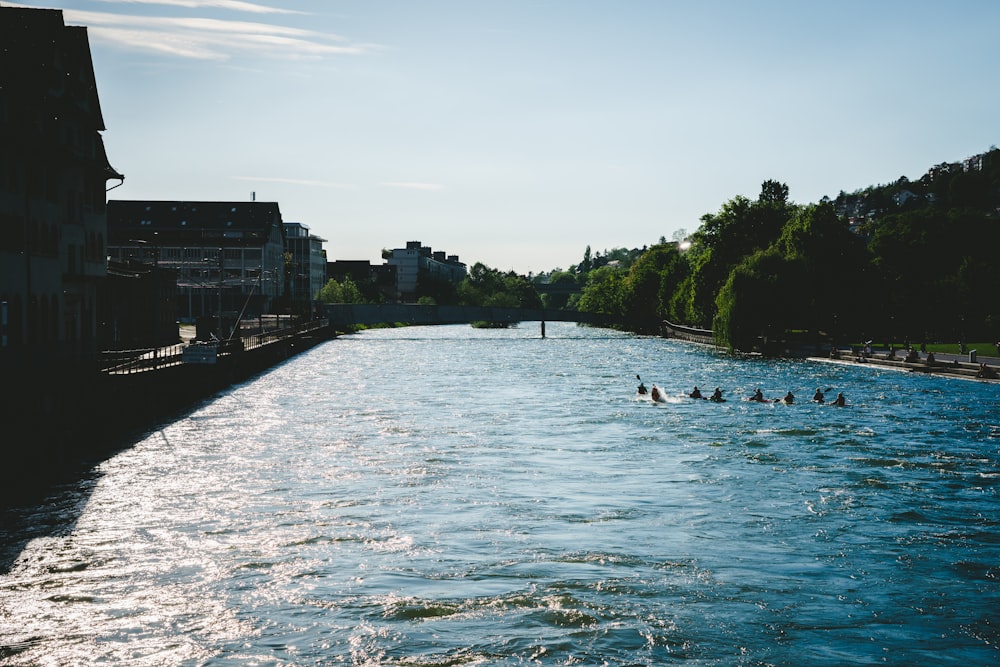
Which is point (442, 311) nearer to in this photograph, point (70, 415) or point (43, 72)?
point (43, 72)

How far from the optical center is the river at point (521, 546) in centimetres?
2023

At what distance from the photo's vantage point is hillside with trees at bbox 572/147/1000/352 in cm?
10431

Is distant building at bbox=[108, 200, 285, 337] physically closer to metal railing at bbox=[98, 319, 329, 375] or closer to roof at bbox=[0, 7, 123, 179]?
metal railing at bbox=[98, 319, 329, 375]

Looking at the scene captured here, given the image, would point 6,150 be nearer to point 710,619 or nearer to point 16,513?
point 16,513

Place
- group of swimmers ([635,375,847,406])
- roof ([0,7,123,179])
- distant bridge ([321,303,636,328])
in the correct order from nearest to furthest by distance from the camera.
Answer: roof ([0,7,123,179]) < group of swimmers ([635,375,847,406]) < distant bridge ([321,303,636,328])

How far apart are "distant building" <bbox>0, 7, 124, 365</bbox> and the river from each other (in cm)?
841

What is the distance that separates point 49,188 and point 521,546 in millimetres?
38245

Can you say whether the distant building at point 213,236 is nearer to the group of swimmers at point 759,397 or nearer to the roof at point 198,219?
the roof at point 198,219

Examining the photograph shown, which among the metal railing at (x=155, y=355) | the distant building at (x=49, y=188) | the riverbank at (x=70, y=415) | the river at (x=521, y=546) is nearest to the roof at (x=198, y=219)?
the metal railing at (x=155, y=355)

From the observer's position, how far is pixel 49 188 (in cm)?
5403

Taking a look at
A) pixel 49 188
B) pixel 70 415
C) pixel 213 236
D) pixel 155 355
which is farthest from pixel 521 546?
pixel 213 236

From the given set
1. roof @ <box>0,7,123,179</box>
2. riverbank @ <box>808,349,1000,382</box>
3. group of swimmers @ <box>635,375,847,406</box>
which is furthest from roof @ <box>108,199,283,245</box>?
group of swimmers @ <box>635,375,847,406</box>

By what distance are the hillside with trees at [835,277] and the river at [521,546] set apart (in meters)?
50.4

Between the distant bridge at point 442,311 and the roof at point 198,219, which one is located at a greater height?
the roof at point 198,219
